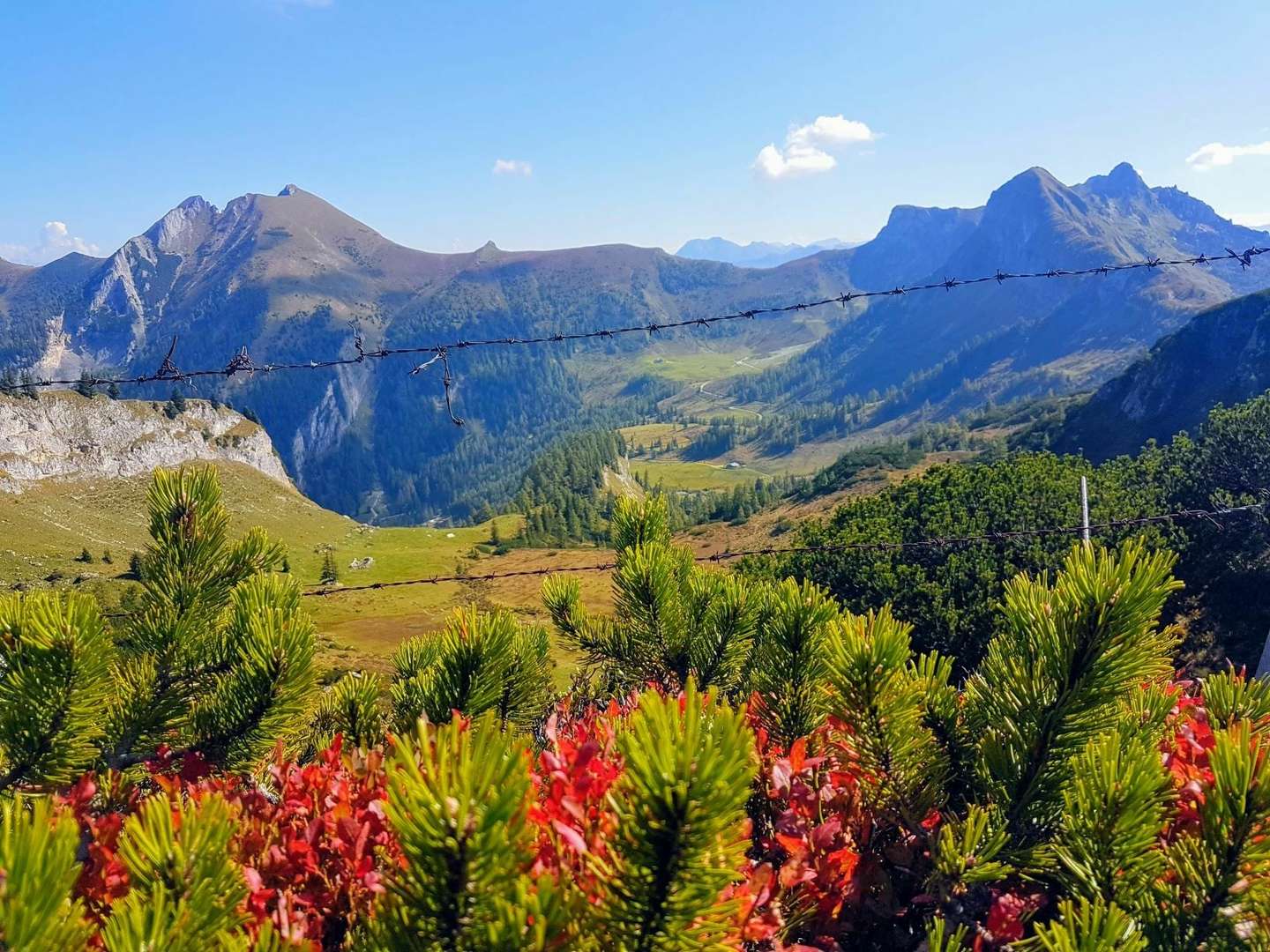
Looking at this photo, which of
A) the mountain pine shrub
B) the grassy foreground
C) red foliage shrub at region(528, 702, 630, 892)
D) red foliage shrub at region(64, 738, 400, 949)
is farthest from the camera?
the grassy foreground

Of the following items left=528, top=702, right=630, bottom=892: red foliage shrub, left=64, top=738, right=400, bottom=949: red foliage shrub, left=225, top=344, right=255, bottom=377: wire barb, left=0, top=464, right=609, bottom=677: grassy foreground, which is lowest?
left=0, top=464, right=609, bottom=677: grassy foreground

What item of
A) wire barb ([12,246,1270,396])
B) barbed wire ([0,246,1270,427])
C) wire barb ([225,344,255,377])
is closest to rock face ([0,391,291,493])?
barbed wire ([0,246,1270,427])

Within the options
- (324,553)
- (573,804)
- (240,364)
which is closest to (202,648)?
(573,804)

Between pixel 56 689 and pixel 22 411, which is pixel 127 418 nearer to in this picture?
pixel 22 411

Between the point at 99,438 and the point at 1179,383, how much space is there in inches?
7593

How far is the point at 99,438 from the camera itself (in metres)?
146

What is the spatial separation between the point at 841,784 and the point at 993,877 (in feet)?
2.14

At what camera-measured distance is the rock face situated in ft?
433

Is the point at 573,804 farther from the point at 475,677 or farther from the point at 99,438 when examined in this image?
the point at 99,438

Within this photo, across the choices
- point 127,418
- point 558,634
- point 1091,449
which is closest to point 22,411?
point 127,418

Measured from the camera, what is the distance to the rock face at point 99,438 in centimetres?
13200

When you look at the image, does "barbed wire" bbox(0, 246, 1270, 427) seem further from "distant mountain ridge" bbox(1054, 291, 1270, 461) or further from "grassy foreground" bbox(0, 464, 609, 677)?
"distant mountain ridge" bbox(1054, 291, 1270, 461)

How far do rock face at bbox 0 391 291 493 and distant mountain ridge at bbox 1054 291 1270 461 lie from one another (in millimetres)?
150521

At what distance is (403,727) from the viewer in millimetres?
3523
